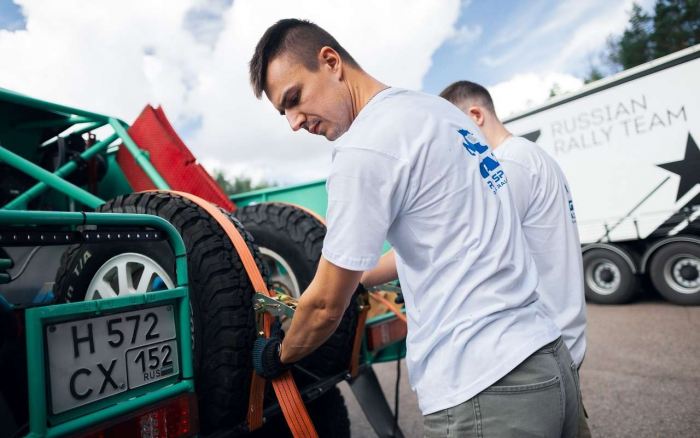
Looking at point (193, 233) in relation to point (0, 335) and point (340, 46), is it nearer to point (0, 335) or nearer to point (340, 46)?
point (0, 335)

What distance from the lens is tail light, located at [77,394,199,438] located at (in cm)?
127

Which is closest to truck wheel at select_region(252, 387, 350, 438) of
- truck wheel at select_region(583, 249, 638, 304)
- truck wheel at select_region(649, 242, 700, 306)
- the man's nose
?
the man's nose

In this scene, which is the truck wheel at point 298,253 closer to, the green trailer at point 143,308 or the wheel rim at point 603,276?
the green trailer at point 143,308

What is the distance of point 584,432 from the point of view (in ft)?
5.73

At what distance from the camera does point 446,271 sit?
1128 millimetres

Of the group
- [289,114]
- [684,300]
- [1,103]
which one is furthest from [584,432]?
[684,300]

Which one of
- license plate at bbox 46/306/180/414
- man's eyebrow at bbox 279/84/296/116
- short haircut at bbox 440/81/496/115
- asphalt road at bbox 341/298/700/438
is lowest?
asphalt road at bbox 341/298/700/438

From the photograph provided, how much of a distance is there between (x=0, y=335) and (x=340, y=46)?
1541 mm

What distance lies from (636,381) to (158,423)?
432 cm

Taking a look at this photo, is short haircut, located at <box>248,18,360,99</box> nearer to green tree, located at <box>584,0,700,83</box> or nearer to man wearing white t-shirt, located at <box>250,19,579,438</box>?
man wearing white t-shirt, located at <box>250,19,579,438</box>

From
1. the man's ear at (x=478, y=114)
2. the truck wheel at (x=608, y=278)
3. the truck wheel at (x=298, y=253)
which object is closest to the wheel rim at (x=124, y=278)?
the truck wheel at (x=298, y=253)

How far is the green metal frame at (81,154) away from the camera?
271cm

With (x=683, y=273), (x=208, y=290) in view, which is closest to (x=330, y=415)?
(x=208, y=290)

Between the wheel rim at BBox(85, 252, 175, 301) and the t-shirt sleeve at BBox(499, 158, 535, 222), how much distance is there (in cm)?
149
